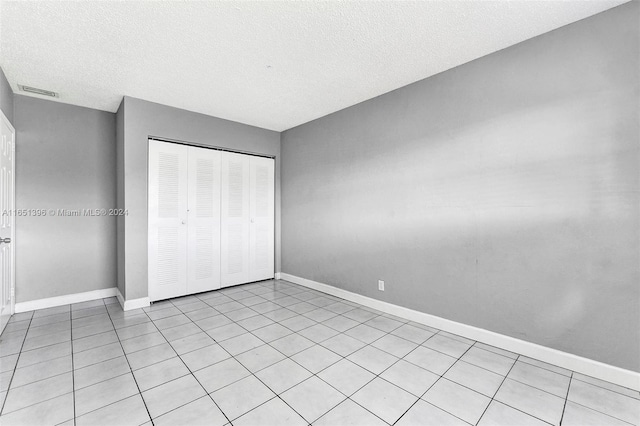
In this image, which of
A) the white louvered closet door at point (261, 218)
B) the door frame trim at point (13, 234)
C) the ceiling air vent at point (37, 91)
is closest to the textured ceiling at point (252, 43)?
the ceiling air vent at point (37, 91)

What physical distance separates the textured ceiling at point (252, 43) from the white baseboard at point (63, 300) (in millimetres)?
2666

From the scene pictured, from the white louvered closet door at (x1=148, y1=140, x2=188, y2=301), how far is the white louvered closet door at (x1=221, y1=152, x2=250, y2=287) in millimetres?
605

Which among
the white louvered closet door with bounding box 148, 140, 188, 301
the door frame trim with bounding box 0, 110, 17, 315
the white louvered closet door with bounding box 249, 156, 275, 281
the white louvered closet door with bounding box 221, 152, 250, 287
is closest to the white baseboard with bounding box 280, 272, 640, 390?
the white louvered closet door with bounding box 249, 156, 275, 281

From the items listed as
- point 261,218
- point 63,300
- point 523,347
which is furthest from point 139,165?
point 523,347

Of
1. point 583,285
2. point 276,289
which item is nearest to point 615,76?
point 583,285

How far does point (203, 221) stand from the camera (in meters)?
4.30

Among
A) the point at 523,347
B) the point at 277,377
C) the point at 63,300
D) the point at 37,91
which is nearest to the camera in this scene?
the point at 277,377

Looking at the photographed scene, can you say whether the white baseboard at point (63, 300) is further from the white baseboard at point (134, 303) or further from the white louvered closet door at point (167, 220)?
the white louvered closet door at point (167, 220)

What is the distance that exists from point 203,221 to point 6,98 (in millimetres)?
2509

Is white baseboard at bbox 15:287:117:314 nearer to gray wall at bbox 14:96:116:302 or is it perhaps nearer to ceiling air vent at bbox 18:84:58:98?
gray wall at bbox 14:96:116:302

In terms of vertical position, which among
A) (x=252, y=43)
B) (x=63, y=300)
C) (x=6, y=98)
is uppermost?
(x=252, y=43)

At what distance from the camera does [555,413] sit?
1.78 metres

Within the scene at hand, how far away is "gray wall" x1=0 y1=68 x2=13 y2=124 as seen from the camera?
2932 mm

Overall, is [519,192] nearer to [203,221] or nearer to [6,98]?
[203,221]
